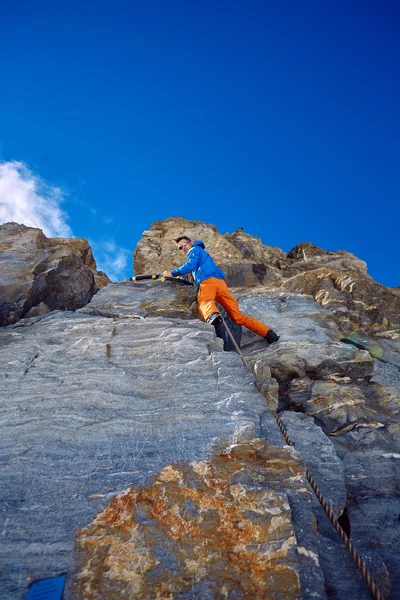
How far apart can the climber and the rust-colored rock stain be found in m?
5.54

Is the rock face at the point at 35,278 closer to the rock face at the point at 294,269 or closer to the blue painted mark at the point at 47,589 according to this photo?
the blue painted mark at the point at 47,589

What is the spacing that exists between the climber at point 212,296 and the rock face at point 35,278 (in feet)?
11.1

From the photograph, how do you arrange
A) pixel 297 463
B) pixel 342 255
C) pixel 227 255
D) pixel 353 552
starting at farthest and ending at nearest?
pixel 342 255, pixel 227 255, pixel 297 463, pixel 353 552

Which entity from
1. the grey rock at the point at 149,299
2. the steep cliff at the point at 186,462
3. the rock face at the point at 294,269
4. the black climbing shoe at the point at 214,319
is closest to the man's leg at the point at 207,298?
the black climbing shoe at the point at 214,319

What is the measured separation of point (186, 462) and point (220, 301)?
6868mm

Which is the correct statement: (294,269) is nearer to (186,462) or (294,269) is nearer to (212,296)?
(212,296)

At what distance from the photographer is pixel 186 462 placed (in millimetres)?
5234

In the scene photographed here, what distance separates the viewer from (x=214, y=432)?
5.86 meters

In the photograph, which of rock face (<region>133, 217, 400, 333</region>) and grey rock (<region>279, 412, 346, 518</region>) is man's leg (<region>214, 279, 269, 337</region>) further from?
rock face (<region>133, 217, 400, 333</region>)

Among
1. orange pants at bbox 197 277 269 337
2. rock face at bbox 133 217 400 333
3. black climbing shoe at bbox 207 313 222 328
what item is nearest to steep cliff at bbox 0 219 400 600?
black climbing shoe at bbox 207 313 222 328

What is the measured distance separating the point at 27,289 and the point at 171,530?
862 cm

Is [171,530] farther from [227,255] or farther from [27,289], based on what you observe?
[227,255]

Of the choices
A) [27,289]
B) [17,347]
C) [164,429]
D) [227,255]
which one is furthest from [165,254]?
[164,429]

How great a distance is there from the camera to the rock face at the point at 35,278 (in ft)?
35.6
